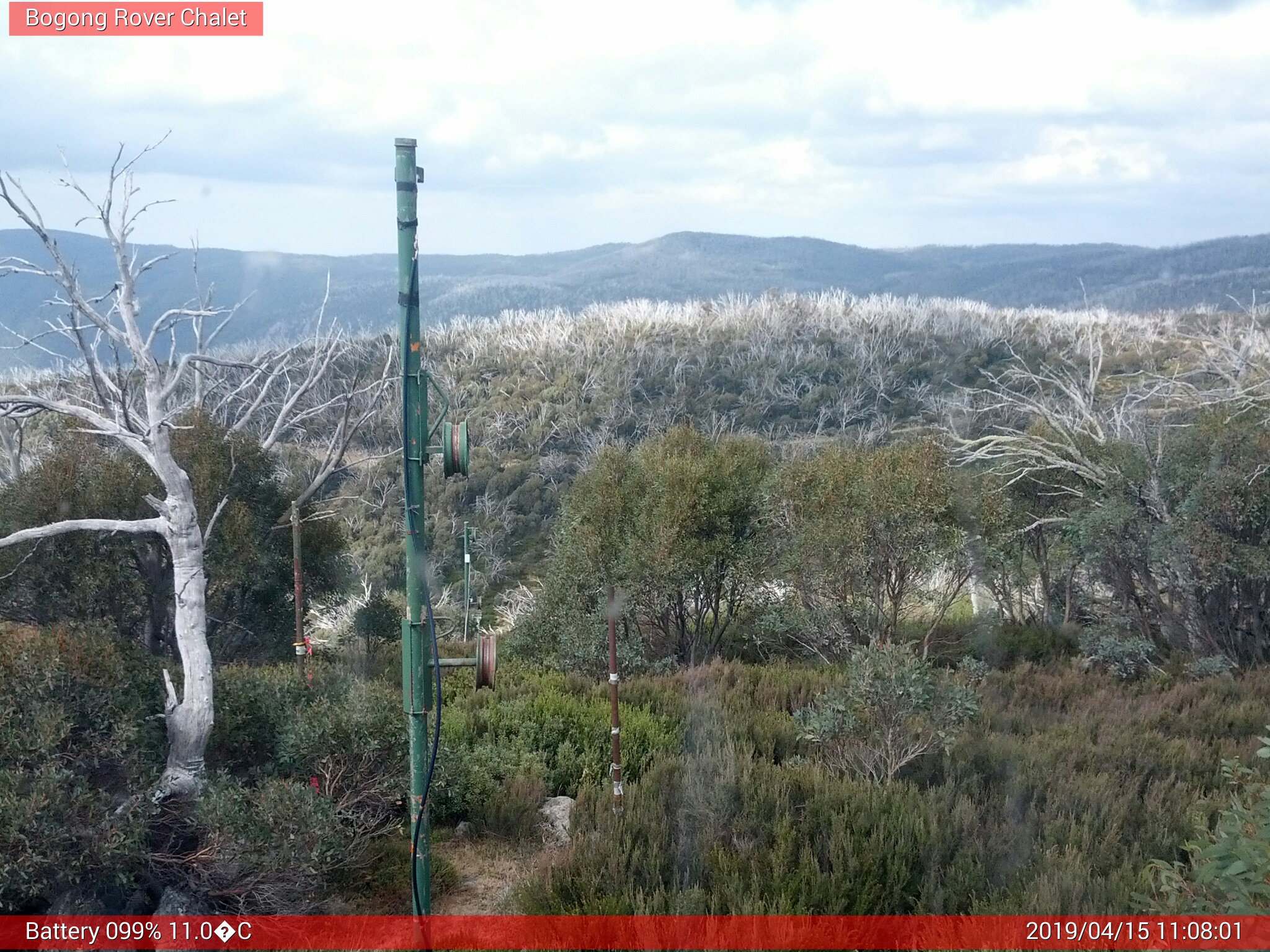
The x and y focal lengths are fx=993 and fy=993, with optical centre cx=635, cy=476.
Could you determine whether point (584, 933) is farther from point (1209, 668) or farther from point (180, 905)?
point (1209, 668)

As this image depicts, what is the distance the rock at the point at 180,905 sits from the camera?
511 cm

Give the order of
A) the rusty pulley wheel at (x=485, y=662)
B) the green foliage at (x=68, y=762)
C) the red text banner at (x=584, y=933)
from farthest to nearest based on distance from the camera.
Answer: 1. the green foliage at (x=68, y=762)
2. the red text banner at (x=584, y=933)
3. the rusty pulley wheel at (x=485, y=662)

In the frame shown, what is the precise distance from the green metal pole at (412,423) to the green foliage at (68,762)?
71.0 inches

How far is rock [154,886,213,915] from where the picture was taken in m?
5.11

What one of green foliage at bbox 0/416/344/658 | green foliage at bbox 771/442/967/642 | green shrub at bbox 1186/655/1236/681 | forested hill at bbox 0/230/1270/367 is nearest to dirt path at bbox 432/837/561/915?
green foliage at bbox 0/416/344/658

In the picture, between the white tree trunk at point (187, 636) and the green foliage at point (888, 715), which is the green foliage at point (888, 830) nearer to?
the green foliage at point (888, 715)

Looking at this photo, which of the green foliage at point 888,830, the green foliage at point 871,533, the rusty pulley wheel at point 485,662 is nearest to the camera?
the rusty pulley wheel at point 485,662

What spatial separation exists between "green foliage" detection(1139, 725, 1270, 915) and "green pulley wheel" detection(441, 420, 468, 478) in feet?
10.2

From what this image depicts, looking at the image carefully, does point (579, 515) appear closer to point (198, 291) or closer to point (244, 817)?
point (198, 291)

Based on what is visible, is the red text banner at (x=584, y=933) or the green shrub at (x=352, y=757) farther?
the green shrub at (x=352, y=757)

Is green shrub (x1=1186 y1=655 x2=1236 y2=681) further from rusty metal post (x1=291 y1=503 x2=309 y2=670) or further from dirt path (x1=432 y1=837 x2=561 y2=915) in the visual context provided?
rusty metal post (x1=291 y1=503 x2=309 y2=670)

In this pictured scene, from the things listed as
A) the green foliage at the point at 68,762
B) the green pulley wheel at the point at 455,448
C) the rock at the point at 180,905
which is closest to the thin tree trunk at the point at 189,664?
the green foliage at the point at 68,762

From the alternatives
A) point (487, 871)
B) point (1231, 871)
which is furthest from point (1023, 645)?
point (1231, 871)

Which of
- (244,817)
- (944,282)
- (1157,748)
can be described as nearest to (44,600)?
(244,817)
